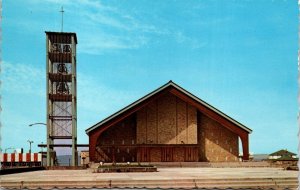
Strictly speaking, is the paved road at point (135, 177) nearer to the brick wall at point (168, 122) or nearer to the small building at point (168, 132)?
the small building at point (168, 132)

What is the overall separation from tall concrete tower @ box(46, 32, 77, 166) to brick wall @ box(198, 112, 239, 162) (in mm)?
15263

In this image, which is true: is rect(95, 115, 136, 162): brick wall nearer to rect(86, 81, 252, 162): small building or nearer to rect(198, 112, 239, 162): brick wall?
rect(86, 81, 252, 162): small building

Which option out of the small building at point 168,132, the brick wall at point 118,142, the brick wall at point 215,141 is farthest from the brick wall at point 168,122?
the brick wall at point 215,141

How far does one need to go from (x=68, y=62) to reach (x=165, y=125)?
14196 millimetres

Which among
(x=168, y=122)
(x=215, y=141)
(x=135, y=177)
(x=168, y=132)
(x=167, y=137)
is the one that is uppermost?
(x=168, y=122)

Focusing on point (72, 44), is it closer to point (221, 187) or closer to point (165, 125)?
point (165, 125)

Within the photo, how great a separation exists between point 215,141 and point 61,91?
62.7 feet

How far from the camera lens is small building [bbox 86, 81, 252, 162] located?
40031 mm

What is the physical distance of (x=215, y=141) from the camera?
1682 inches

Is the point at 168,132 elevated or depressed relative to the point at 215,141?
elevated

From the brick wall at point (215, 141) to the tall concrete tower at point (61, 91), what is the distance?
15263 mm

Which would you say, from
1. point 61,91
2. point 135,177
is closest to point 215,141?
point 61,91

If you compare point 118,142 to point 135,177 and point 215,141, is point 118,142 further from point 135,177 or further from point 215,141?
point 135,177

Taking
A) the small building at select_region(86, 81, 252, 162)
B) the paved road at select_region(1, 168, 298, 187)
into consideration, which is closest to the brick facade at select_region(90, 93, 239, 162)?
the small building at select_region(86, 81, 252, 162)
